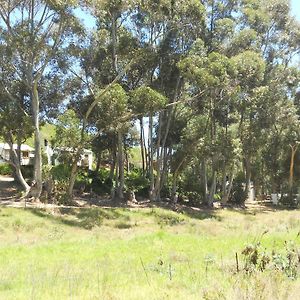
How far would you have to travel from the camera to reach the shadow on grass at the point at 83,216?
1986cm

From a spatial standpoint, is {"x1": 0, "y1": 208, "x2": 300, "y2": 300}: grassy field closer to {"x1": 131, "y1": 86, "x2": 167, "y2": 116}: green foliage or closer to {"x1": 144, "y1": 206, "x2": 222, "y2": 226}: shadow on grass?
{"x1": 144, "y1": 206, "x2": 222, "y2": 226}: shadow on grass

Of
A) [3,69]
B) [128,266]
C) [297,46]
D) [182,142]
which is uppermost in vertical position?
[297,46]

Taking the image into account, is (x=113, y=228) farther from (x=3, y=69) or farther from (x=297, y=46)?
(x=297, y=46)

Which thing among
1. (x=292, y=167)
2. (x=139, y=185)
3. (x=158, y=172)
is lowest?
(x=139, y=185)

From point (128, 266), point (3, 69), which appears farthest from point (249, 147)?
point (128, 266)

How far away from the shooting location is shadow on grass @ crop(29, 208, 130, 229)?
19859mm

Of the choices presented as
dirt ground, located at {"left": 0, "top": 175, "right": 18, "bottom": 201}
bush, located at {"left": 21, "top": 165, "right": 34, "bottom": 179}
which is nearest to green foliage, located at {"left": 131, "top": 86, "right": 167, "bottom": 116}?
dirt ground, located at {"left": 0, "top": 175, "right": 18, "bottom": 201}

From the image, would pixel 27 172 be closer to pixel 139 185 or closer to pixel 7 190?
pixel 7 190

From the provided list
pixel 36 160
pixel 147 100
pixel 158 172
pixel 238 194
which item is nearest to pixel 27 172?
pixel 36 160

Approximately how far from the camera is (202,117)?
95.1 ft

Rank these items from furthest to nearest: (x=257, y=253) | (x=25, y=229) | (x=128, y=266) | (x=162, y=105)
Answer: (x=162, y=105)
(x=25, y=229)
(x=128, y=266)
(x=257, y=253)

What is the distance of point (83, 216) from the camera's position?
21.2 metres

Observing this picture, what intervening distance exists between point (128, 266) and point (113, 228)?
39.9ft

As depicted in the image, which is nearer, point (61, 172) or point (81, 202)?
point (81, 202)
